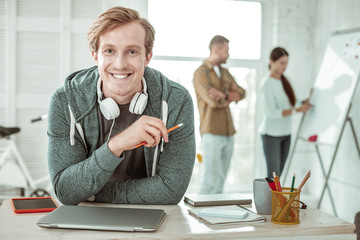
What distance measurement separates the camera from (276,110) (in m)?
3.49

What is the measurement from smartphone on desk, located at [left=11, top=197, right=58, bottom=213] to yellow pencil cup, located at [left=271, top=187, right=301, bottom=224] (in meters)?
0.64

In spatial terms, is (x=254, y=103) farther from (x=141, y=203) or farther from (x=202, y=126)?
(x=141, y=203)

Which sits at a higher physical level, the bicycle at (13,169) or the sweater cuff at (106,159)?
the sweater cuff at (106,159)

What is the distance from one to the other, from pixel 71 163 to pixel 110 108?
0.23 meters

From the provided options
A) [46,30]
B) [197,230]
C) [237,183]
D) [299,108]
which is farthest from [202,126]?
[197,230]

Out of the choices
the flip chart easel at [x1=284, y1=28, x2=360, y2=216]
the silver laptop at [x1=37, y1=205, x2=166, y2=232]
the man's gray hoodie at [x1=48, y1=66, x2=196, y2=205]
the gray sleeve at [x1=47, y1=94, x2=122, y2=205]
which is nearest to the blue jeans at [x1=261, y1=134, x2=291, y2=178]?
the flip chart easel at [x1=284, y1=28, x2=360, y2=216]

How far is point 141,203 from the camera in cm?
138

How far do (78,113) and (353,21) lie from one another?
10.1 ft

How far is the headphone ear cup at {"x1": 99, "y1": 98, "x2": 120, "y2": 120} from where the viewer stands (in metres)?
1.48

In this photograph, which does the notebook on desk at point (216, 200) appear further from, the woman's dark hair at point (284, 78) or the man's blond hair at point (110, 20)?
the woman's dark hair at point (284, 78)

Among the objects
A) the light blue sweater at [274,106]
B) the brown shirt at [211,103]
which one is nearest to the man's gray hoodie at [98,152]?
the brown shirt at [211,103]

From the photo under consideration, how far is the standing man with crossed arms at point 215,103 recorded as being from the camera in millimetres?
3344

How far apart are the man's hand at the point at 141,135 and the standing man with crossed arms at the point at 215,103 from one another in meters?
2.05

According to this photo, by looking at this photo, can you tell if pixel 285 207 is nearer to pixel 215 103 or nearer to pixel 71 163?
pixel 71 163
